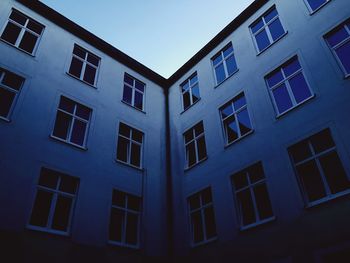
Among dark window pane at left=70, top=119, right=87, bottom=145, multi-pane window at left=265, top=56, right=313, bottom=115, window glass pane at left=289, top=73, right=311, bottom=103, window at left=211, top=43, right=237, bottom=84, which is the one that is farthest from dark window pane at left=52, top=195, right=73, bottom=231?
window glass pane at left=289, top=73, right=311, bottom=103

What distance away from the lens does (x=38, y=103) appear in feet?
39.7

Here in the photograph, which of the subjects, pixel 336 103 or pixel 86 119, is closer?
pixel 336 103

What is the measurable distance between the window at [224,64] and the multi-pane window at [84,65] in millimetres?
6578

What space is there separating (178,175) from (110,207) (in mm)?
4076

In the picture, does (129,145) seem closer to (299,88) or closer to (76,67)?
(76,67)

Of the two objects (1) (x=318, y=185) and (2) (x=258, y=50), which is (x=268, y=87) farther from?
(1) (x=318, y=185)

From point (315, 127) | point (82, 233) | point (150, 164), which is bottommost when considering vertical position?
point (82, 233)

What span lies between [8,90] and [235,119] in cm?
964

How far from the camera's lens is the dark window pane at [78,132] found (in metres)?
12.8

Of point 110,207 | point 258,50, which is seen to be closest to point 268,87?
point 258,50

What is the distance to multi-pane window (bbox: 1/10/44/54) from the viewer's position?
1312cm

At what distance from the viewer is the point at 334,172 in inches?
363

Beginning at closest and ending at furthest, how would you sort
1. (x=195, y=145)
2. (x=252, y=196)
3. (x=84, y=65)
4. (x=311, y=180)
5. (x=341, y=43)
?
1. (x=311, y=180)
2. (x=341, y=43)
3. (x=252, y=196)
4. (x=195, y=145)
5. (x=84, y=65)

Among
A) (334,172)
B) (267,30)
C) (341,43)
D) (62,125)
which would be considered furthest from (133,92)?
(334,172)
